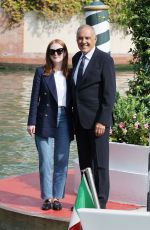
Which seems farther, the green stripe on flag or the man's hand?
the man's hand

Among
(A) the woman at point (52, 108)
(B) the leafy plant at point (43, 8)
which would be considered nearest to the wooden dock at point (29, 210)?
(A) the woman at point (52, 108)

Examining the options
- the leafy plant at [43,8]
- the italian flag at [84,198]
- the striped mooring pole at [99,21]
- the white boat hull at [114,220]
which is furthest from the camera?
the leafy plant at [43,8]

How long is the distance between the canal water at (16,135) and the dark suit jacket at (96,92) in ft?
11.7

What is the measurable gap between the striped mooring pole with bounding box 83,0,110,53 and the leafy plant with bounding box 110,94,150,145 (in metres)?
1.14

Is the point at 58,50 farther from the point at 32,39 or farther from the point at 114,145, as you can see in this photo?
the point at 32,39

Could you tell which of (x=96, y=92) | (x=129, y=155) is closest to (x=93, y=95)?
(x=96, y=92)

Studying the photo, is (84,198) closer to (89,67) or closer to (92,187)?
(92,187)

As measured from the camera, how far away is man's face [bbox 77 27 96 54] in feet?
21.1

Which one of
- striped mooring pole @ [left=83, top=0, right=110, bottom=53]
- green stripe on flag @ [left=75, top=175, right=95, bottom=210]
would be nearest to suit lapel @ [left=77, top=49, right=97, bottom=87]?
striped mooring pole @ [left=83, top=0, right=110, bottom=53]

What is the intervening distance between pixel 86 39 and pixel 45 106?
734 mm

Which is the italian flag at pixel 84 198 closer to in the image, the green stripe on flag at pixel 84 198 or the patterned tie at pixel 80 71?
the green stripe on flag at pixel 84 198

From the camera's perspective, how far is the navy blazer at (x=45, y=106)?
669cm

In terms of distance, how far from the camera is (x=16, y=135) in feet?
43.5

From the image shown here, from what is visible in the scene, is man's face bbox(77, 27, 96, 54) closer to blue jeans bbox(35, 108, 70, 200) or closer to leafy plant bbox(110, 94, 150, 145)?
blue jeans bbox(35, 108, 70, 200)
